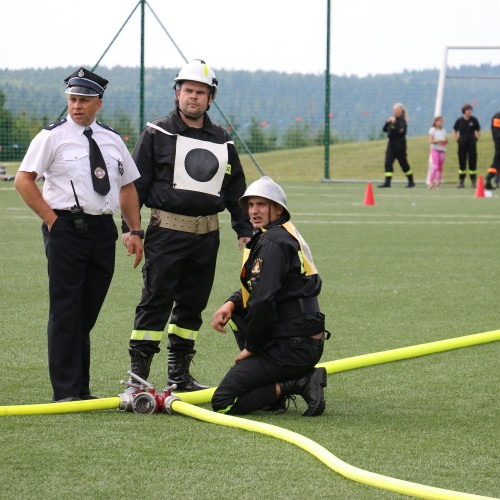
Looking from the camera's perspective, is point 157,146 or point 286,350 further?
point 157,146

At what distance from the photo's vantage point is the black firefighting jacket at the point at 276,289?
6.32 m

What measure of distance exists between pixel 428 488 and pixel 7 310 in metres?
5.79

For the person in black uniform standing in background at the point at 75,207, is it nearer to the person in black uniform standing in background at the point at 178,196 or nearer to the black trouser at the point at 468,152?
the person in black uniform standing in background at the point at 178,196

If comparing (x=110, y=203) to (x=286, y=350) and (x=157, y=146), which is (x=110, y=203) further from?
(x=286, y=350)

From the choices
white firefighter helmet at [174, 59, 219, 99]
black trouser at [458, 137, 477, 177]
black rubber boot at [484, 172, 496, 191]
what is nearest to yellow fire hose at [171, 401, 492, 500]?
white firefighter helmet at [174, 59, 219, 99]

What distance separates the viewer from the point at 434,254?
1444cm

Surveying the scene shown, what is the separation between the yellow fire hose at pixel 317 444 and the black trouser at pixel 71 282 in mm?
296

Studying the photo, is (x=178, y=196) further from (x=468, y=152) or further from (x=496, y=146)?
(x=468, y=152)

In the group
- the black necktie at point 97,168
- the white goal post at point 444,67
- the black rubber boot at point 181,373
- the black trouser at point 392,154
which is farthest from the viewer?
the white goal post at point 444,67

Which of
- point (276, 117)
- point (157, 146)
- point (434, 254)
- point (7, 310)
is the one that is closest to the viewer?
point (157, 146)

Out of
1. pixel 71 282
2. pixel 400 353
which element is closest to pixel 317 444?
pixel 71 282

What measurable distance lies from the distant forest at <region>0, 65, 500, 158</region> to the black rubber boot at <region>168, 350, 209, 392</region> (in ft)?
80.8

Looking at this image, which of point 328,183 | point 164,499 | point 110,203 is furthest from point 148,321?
point 328,183

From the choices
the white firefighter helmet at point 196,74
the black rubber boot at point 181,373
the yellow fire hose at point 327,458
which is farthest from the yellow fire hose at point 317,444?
the white firefighter helmet at point 196,74
